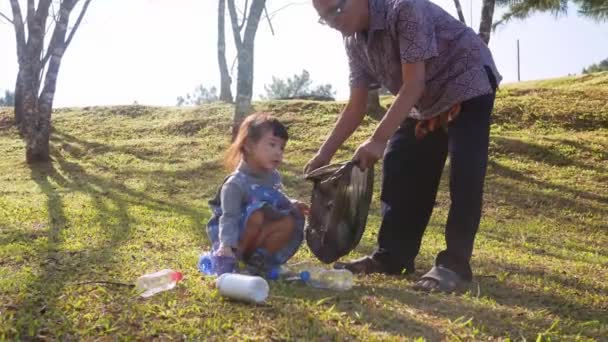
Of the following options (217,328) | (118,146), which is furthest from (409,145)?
(118,146)

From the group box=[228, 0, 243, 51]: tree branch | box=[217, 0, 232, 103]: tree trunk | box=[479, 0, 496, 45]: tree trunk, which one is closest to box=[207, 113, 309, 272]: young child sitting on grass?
box=[479, 0, 496, 45]: tree trunk

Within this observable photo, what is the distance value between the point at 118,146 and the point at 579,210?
7800mm

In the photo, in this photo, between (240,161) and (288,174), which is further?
(288,174)

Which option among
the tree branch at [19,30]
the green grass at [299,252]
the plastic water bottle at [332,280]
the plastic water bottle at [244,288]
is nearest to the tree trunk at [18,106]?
the green grass at [299,252]

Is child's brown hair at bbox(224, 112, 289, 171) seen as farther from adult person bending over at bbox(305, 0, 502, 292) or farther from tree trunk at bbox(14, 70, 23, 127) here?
tree trunk at bbox(14, 70, 23, 127)

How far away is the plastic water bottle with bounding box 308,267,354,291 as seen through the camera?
3.17 m

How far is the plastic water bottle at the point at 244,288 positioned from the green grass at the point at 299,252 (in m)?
0.05

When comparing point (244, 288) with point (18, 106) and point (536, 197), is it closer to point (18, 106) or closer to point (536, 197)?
point (536, 197)

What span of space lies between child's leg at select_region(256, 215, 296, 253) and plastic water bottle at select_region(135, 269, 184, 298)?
18.0 inches

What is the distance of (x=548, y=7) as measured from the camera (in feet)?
55.0

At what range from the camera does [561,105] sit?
11906 mm

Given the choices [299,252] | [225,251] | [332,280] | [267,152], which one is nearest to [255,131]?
[267,152]

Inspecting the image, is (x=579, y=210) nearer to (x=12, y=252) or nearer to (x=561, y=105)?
(x=561, y=105)

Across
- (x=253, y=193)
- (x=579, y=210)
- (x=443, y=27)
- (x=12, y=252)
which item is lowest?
(x=579, y=210)
